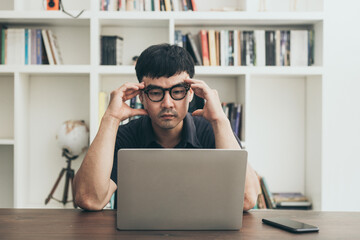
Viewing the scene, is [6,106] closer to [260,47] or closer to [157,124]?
[157,124]

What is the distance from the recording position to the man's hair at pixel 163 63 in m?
1.64

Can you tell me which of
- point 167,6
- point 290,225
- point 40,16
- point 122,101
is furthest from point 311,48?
point 290,225

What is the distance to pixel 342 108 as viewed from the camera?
2.84 meters

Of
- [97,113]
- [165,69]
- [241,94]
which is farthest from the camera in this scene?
[241,94]


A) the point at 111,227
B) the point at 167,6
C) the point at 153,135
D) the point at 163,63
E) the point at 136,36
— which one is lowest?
the point at 111,227

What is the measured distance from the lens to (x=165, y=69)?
5.36 ft

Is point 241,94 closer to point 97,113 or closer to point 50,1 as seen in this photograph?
point 97,113

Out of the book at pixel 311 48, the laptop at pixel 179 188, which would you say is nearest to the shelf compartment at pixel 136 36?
the book at pixel 311 48

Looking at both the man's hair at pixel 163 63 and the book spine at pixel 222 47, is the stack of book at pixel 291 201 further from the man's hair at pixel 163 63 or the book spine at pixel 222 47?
the man's hair at pixel 163 63

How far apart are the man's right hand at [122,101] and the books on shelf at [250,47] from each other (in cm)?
118

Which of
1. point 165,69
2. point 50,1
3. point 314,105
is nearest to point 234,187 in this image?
point 165,69

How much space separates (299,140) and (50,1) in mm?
2029

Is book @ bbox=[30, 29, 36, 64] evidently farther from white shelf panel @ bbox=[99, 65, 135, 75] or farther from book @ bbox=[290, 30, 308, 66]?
book @ bbox=[290, 30, 308, 66]

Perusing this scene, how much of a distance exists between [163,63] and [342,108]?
172 centimetres
